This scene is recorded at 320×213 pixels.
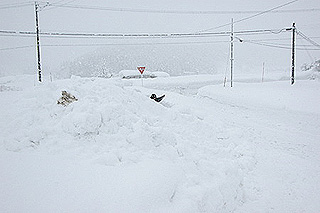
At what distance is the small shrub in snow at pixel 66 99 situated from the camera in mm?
6797

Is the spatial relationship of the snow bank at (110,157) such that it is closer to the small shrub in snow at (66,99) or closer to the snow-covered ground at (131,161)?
the snow-covered ground at (131,161)

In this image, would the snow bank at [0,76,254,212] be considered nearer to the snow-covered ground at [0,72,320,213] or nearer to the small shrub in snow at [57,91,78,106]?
the snow-covered ground at [0,72,320,213]

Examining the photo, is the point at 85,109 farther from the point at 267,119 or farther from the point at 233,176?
the point at 267,119

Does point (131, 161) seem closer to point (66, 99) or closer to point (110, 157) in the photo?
point (110, 157)

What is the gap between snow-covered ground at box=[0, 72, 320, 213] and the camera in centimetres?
406

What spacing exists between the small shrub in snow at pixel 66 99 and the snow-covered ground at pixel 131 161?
0.20 m

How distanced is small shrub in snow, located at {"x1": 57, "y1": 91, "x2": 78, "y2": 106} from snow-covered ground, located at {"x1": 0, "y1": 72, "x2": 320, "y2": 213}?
0.20m

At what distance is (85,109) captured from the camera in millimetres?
6145

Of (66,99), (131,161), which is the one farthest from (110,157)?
(66,99)

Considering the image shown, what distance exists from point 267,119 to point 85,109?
35.7 feet

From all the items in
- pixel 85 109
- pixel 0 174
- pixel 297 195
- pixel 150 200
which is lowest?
pixel 297 195

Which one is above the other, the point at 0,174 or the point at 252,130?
the point at 0,174

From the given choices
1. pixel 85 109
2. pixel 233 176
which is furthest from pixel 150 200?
pixel 85 109

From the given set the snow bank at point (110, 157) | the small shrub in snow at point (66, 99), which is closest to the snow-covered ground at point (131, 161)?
the snow bank at point (110, 157)
